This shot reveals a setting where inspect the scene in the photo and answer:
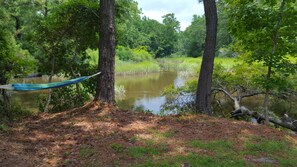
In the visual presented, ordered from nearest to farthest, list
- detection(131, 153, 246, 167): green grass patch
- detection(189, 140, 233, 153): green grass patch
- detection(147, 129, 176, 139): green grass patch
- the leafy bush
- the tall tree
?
1. detection(131, 153, 246, 167): green grass patch
2. detection(189, 140, 233, 153): green grass patch
3. detection(147, 129, 176, 139): green grass patch
4. the tall tree
5. the leafy bush

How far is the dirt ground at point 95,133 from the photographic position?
3021 mm

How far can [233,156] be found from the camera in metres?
3.09

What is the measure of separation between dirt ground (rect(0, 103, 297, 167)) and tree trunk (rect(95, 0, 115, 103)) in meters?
0.27

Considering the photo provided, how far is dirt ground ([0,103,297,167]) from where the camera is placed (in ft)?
9.91

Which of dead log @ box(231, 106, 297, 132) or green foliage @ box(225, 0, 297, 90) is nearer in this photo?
green foliage @ box(225, 0, 297, 90)

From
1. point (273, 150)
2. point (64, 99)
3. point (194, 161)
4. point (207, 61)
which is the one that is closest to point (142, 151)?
point (194, 161)

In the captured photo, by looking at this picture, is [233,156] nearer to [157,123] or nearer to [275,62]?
[157,123]

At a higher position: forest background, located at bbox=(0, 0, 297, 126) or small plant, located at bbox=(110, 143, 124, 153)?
forest background, located at bbox=(0, 0, 297, 126)

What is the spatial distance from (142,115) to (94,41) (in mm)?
2382

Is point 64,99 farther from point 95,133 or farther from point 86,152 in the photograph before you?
point 86,152

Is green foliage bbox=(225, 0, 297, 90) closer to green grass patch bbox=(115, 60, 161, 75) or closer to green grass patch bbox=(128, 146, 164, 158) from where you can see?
green grass patch bbox=(128, 146, 164, 158)

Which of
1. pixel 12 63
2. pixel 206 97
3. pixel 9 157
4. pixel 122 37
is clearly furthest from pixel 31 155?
pixel 122 37

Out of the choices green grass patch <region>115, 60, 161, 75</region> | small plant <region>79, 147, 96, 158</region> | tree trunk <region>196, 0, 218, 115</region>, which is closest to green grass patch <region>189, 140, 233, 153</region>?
small plant <region>79, 147, 96, 158</region>

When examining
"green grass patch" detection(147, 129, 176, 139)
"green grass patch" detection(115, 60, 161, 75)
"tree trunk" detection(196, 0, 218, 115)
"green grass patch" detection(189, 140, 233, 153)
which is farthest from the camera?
"green grass patch" detection(115, 60, 161, 75)
